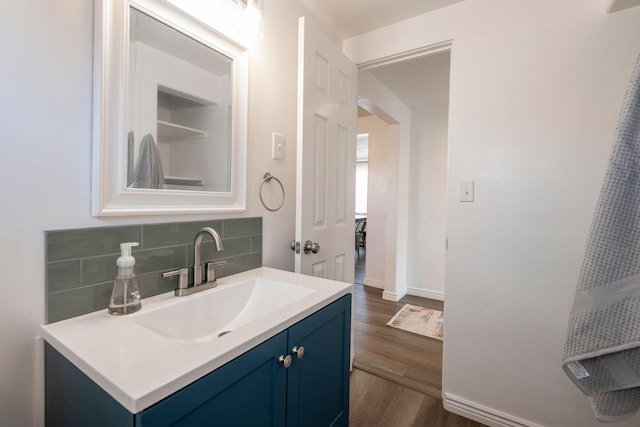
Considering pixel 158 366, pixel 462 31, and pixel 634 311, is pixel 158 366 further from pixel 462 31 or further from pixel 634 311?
pixel 462 31

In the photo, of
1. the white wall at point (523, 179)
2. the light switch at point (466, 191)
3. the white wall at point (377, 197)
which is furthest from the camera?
the white wall at point (377, 197)

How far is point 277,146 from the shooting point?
4.73ft

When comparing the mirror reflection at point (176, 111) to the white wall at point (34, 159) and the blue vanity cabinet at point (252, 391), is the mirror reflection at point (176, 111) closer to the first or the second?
the white wall at point (34, 159)

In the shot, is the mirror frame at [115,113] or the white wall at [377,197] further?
the white wall at [377,197]

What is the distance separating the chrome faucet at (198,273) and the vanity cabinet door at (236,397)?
0.37m

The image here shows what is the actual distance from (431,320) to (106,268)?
2.62 metres

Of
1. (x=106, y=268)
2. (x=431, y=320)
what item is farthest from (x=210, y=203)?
(x=431, y=320)

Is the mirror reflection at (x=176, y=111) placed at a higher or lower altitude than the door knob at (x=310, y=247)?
higher

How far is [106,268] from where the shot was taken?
2.72ft

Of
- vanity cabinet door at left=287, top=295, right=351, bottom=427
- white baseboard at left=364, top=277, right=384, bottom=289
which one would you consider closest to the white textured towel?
vanity cabinet door at left=287, top=295, right=351, bottom=427

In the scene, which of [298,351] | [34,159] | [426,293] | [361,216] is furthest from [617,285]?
[361,216]

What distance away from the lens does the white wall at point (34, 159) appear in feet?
2.23

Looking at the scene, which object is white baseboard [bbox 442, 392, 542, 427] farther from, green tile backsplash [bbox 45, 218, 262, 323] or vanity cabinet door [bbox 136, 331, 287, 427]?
green tile backsplash [bbox 45, 218, 262, 323]

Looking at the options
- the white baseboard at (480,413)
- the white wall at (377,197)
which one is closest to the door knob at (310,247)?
the white baseboard at (480,413)
